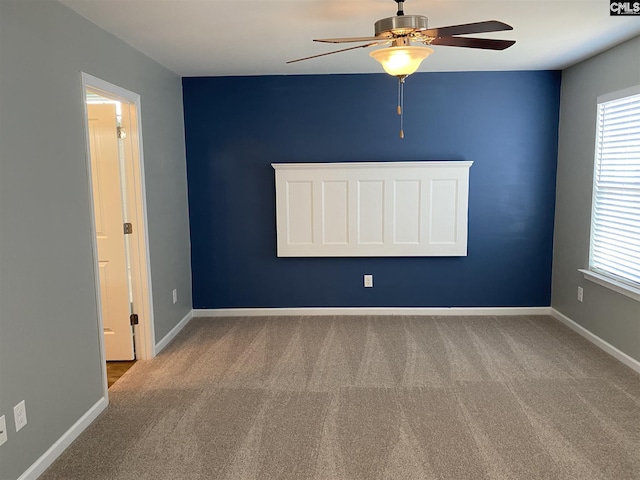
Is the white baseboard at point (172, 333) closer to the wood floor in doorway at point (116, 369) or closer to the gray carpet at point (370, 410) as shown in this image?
the gray carpet at point (370, 410)

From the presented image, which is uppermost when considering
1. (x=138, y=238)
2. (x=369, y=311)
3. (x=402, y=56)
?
(x=402, y=56)

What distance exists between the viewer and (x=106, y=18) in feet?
9.47

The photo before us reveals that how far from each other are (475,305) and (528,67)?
7.67 ft

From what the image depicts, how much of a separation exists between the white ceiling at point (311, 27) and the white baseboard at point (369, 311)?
2360 mm

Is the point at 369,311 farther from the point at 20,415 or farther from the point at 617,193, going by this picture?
the point at 20,415

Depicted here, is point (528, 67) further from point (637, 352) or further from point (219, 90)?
point (219, 90)

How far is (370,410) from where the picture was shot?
299 cm

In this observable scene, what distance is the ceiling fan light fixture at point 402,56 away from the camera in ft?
7.78

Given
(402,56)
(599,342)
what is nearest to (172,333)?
(402,56)

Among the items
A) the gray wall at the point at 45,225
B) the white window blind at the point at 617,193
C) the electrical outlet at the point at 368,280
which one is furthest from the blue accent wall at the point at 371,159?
the gray wall at the point at 45,225

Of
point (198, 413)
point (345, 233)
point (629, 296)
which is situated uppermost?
point (345, 233)

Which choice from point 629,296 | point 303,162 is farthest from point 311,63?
point 629,296

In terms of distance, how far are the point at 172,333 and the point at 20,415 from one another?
2151 millimetres

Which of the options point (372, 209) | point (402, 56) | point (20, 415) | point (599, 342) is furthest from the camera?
point (372, 209)
